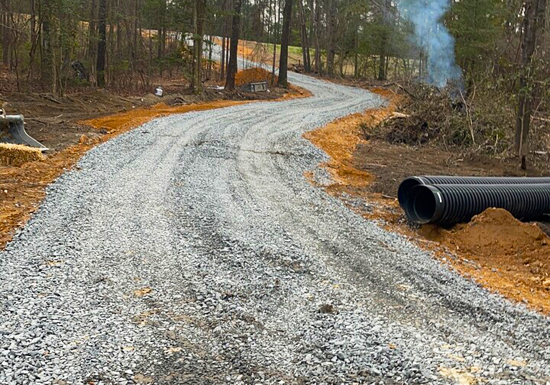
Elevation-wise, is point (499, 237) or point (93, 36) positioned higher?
point (93, 36)

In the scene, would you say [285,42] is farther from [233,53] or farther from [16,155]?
[16,155]

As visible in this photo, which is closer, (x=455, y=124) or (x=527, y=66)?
(x=527, y=66)

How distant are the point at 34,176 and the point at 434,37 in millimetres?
22608

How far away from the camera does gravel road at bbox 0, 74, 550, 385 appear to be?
4.24 m

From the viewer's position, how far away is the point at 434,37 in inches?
1090

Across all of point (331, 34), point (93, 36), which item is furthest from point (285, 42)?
point (331, 34)

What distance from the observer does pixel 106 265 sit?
6.23 meters

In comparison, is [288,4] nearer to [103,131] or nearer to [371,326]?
[103,131]

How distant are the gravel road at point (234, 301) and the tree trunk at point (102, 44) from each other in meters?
17.4

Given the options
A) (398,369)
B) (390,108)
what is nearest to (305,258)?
(398,369)

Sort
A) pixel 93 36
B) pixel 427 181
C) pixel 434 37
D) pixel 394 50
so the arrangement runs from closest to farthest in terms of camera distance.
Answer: pixel 427 181
pixel 93 36
pixel 434 37
pixel 394 50

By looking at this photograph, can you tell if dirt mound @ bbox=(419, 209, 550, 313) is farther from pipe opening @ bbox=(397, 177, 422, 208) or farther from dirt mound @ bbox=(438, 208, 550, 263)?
pipe opening @ bbox=(397, 177, 422, 208)

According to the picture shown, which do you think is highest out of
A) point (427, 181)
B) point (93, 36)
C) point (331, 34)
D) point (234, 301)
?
point (331, 34)

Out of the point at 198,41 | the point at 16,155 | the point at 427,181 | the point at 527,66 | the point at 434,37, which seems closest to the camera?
the point at 427,181
